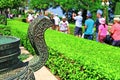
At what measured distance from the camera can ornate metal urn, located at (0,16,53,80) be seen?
2.85 meters

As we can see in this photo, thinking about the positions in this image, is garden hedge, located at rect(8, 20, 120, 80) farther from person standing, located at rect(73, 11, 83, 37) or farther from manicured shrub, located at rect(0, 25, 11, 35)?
manicured shrub, located at rect(0, 25, 11, 35)

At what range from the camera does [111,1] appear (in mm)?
36500

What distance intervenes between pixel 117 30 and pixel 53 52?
2.22 m

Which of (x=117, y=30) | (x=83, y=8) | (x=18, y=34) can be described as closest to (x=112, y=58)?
(x=117, y=30)

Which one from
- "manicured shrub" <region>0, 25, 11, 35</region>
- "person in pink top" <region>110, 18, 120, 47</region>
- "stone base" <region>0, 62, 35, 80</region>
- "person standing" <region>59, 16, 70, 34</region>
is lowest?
"manicured shrub" <region>0, 25, 11, 35</region>

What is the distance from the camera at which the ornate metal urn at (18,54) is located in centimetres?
285

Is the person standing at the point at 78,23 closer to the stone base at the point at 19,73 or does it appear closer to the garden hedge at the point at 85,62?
the garden hedge at the point at 85,62

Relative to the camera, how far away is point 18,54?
303 centimetres

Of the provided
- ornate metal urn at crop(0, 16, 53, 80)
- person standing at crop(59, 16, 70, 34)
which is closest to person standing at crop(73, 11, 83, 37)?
person standing at crop(59, 16, 70, 34)

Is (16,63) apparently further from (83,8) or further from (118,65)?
(83,8)

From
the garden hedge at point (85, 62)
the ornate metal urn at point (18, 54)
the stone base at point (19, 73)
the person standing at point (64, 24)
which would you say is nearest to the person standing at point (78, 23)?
the person standing at point (64, 24)

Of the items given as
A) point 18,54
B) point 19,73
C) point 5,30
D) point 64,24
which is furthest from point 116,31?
point 19,73

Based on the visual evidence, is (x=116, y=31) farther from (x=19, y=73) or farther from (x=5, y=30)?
(x=19, y=73)

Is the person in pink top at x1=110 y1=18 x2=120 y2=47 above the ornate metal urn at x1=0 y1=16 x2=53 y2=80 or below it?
below
